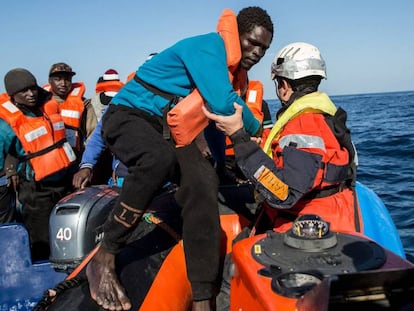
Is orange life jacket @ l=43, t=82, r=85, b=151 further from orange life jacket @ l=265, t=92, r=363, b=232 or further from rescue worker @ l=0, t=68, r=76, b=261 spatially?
orange life jacket @ l=265, t=92, r=363, b=232

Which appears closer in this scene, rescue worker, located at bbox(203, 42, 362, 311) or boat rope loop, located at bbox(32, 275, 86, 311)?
boat rope loop, located at bbox(32, 275, 86, 311)

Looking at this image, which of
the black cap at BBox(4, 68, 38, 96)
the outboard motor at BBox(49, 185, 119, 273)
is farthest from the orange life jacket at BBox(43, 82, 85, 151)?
the outboard motor at BBox(49, 185, 119, 273)

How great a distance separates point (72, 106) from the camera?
529 centimetres

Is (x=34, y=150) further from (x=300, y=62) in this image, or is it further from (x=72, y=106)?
(x=300, y=62)

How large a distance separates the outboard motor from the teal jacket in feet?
3.07

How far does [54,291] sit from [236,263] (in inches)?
36.4

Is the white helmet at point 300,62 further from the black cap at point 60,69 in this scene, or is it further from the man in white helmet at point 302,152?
the black cap at point 60,69

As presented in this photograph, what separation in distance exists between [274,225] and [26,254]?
1.89 m

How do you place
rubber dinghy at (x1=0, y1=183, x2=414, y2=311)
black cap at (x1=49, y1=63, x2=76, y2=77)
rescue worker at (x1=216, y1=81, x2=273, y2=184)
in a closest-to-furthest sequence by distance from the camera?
rubber dinghy at (x1=0, y1=183, x2=414, y2=311), rescue worker at (x1=216, y1=81, x2=273, y2=184), black cap at (x1=49, y1=63, x2=76, y2=77)

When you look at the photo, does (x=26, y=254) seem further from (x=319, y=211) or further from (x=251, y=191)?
(x=319, y=211)

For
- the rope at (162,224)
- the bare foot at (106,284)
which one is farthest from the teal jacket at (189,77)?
the bare foot at (106,284)

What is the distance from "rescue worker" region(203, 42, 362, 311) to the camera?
236 centimetres

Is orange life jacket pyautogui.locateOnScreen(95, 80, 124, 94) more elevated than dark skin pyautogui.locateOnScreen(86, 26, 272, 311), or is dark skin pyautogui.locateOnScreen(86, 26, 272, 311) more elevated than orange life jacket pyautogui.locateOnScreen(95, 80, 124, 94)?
orange life jacket pyautogui.locateOnScreen(95, 80, 124, 94)

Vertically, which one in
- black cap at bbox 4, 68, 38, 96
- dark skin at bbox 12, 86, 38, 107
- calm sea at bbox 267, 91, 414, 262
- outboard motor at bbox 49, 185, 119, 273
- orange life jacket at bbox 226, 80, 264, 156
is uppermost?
black cap at bbox 4, 68, 38, 96
